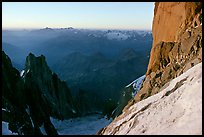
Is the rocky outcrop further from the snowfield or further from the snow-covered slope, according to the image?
the snowfield

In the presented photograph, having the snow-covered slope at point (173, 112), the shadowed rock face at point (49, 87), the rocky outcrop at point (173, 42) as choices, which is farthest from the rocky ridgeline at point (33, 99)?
the snow-covered slope at point (173, 112)

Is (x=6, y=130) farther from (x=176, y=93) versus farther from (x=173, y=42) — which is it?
(x=176, y=93)

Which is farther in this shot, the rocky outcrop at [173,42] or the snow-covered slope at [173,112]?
the rocky outcrop at [173,42]

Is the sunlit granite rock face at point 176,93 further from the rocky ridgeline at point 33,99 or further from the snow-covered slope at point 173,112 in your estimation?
the rocky ridgeline at point 33,99

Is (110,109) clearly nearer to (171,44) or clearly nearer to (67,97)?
(67,97)

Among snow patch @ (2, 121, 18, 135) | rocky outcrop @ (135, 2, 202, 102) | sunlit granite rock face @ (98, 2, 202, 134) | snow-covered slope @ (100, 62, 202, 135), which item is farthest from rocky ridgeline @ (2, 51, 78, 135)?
snow-covered slope @ (100, 62, 202, 135)
